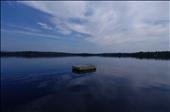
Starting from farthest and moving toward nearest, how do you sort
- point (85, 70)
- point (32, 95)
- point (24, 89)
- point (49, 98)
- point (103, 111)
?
point (85, 70) → point (24, 89) → point (32, 95) → point (49, 98) → point (103, 111)

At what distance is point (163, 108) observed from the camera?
15.6 m

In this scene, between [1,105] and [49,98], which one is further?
[49,98]

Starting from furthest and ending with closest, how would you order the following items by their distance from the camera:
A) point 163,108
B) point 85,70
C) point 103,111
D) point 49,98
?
1. point 85,70
2. point 49,98
3. point 163,108
4. point 103,111

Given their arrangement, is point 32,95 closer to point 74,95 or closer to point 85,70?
point 74,95

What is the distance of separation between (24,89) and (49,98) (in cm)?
646

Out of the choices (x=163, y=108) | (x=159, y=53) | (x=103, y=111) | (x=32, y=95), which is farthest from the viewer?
(x=159, y=53)

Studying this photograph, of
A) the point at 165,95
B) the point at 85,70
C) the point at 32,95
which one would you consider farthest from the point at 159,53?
the point at 32,95

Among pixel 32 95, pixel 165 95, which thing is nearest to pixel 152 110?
pixel 165 95

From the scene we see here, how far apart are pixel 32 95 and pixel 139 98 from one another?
49.6 feet

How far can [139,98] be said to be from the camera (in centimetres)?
1891

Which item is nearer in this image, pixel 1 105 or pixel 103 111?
pixel 103 111

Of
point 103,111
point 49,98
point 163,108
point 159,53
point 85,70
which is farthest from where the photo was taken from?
point 159,53

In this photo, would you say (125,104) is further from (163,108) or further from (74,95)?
(74,95)

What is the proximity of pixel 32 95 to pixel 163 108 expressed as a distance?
55.7 ft
